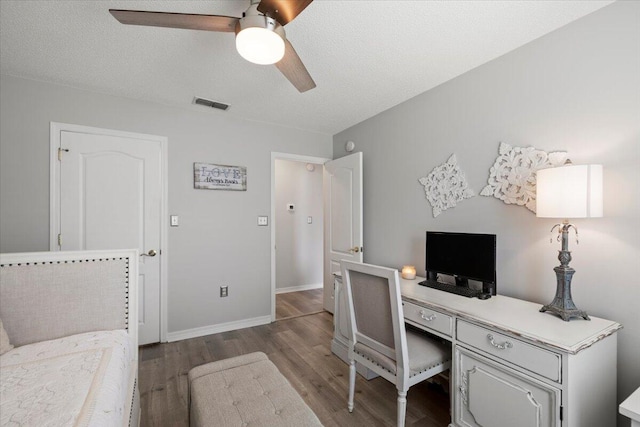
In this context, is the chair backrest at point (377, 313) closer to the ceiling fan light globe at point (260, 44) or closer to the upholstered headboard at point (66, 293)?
the ceiling fan light globe at point (260, 44)

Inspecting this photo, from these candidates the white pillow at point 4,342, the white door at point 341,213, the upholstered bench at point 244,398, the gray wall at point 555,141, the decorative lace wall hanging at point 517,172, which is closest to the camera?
the upholstered bench at point 244,398

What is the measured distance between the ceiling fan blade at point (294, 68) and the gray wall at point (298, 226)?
3061mm

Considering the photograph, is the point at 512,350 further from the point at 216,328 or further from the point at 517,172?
the point at 216,328

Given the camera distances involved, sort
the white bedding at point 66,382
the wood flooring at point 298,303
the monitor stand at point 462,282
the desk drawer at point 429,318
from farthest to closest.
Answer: the wood flooring at point 298,303 → the monitor stand at point 462,282 → the desk drawer at point 429,318 → the white bedding at point 66,382

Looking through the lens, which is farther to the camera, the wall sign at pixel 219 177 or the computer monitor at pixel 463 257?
the wall sign at pixel 219 177

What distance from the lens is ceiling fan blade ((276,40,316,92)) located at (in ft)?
5.14

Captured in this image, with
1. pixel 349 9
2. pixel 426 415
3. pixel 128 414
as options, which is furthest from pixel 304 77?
pixel 426 415

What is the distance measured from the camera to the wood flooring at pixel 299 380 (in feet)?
6.10

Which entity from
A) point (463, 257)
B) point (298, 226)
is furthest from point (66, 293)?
point (298, 226)

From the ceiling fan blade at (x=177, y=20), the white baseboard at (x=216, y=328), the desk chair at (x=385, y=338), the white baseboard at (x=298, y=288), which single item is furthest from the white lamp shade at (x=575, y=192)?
the white baseboard at (x=298, y=288)

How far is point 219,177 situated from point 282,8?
2.22 metres

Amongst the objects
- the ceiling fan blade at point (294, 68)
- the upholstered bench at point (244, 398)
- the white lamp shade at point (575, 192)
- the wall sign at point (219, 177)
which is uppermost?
the ceiling fan blade at point (294, 68)

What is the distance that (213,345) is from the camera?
2.89m

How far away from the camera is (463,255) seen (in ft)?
6.84
